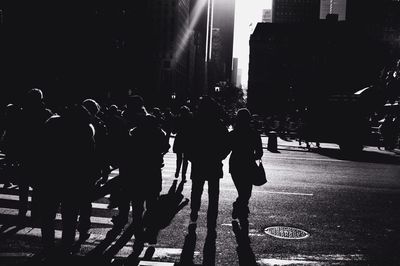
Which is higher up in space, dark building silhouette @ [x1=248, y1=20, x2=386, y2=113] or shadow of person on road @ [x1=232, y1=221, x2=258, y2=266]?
dark building silhouette @ [x1=248, y1=20, x2=386, y2=113]

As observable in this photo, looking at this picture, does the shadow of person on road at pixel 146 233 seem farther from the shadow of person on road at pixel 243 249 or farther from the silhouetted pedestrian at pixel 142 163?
the shadow of person on road at pixel 243 249

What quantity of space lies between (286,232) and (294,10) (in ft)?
667

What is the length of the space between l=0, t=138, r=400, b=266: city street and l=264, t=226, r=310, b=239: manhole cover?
61mm

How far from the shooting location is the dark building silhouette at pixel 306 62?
309 feet

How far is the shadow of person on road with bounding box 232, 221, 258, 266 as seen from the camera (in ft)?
17.0

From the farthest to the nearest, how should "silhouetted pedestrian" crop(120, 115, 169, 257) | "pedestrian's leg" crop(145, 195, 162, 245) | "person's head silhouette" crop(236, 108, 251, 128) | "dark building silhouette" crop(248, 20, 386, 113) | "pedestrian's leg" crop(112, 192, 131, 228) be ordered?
"dark building silhouette" crop(248, 20, 386, 113)
"person's head silhouette" crop(236, 108, 251, 128)
"pedestrian's leg" crop(112, 192, 131, 228)
"silhouetted pedestrian" crop(120, 115, 169, 257)
"pedestrian's leg" crop(145, 195, 162, 245)

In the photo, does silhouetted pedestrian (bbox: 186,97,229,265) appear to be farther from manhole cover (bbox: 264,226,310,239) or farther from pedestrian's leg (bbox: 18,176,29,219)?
pedestrian's leg (bbox: 18,176,29,219)

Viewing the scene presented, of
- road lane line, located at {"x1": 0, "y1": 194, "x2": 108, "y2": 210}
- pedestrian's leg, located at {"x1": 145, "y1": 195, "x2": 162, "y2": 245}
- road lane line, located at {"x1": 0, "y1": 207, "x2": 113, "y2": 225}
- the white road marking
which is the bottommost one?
road lane line, located at {"x1": 0, "y1": 194, "x2": 108, "y2": 210}

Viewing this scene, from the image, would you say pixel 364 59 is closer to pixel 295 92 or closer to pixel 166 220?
pixel 295 92

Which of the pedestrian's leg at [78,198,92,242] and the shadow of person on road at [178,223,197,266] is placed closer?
the shadow of person on road at [178,223,197,266]

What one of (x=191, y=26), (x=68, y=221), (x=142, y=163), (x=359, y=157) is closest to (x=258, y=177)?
(x=142, y=163)

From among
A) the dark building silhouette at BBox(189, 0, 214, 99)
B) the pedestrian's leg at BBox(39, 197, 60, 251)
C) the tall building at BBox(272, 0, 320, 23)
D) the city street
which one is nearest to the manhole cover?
the city street

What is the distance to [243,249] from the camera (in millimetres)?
5660

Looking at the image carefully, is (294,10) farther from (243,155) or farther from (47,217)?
(47,217)
